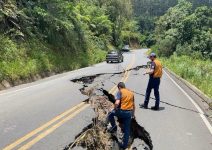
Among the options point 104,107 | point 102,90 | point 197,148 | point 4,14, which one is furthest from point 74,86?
point 197,148

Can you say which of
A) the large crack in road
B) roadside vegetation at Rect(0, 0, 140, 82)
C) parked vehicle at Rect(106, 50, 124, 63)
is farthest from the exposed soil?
parked vehicle at Rect(106, 50, 124, 63)

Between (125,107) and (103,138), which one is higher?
(125,107)

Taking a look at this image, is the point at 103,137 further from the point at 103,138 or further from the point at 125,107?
the point at 125,107

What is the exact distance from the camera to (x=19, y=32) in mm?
22328

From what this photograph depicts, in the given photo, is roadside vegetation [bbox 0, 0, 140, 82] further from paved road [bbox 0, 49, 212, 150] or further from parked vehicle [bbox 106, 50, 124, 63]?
paved road [bbox 0, 49, 212, 150]

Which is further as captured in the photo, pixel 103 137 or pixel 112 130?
pixel 112 130

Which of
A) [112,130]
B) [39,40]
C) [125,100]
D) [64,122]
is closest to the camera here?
[125,100]

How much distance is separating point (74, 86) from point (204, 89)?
6203 mm

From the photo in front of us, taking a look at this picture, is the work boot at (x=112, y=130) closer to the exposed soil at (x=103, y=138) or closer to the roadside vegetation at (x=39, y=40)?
the exposed soil at (x=103, y=138)

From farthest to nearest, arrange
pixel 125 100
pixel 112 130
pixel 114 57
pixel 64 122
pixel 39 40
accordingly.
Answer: pixel 114 57 < pixel 39 40 < pixel 64 122 < pixel 112 130 < pixel 125 100

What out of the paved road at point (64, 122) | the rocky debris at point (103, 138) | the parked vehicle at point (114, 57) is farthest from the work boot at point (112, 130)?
the parked vehicle at point (114, 57)

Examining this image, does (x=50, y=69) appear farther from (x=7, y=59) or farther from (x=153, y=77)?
(x=153, y=77)

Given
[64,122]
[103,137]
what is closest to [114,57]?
[64,122]

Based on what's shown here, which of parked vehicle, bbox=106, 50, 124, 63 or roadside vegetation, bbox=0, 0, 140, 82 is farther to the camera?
parked vehicle, bbox=106, 50, 124, 63
